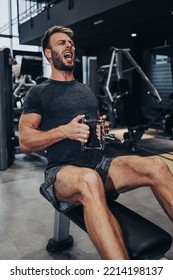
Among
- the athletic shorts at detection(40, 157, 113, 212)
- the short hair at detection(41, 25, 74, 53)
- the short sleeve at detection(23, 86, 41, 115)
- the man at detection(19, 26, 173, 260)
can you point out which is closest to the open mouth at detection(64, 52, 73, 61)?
the man at detection(19, 26, 173, 260)

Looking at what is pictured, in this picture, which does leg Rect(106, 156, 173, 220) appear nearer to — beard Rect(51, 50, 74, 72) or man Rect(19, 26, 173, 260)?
man Rect(19, 26, 173, 260)

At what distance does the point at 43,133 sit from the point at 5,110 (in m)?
2.06

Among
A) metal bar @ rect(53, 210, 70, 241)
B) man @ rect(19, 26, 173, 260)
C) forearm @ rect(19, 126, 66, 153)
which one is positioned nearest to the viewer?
man @ rect(19, 26, 173, 260)

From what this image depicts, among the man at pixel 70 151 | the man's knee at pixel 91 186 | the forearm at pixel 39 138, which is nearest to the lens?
the man's knee at pixel 91 186

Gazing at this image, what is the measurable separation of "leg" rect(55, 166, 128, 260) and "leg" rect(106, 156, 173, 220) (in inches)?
11.0

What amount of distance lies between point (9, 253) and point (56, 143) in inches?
27.4

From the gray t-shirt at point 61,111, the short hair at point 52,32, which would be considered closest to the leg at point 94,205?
the gray t-shirt at point 61,111

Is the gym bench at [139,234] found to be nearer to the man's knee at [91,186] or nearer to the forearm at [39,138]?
the man's knee at [91,186]

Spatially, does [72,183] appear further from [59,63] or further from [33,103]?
[59,63]

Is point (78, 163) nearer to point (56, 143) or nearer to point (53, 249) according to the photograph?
point (56, 143)

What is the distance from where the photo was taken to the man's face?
5.52ft

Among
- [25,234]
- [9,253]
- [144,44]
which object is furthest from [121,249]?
[144,44]

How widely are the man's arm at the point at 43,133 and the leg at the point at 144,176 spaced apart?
1.05ft

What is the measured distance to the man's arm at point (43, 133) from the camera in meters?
1.37
